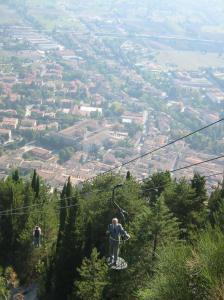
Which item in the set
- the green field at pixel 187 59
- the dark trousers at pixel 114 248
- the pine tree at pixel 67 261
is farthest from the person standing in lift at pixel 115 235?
the green field at pixel 187 59

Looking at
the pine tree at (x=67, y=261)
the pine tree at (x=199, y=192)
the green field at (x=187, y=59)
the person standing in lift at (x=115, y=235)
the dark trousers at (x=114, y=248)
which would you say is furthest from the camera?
the green field at (x=187, y=59)

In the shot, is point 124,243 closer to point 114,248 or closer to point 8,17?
point 114,248

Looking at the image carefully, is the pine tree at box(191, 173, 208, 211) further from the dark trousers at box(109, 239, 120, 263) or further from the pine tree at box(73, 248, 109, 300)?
the dark trousers at box(109, 239, 120, 263)

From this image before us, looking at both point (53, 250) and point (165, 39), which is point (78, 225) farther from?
point (165, 39)

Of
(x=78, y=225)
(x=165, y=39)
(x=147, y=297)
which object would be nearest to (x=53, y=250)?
(x=78, y=225)

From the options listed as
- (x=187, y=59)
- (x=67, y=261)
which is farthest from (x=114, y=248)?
(x=187, y=59)

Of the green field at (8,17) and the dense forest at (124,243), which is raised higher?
the dense forest at (124,243)

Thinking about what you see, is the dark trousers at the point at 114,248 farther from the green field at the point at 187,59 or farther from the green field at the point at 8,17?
the green field at the point at 8,17
